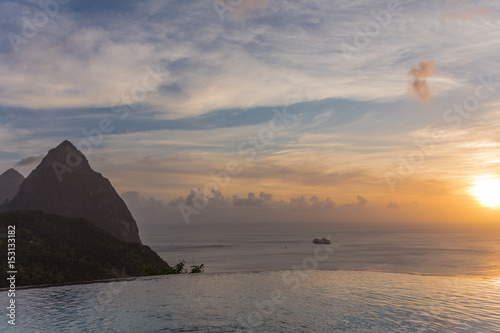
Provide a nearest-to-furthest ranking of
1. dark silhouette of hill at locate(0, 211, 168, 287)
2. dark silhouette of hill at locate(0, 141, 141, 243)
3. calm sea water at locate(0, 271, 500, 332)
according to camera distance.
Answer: calm sea water at locate(0, 271, 500, 332)
dark silhouette of hill at locate(0, 211, 168, 287)
dark silhouette of hill at locate(0, 141, 141, 243)

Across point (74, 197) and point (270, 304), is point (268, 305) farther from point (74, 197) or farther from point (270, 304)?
point (74, 197)

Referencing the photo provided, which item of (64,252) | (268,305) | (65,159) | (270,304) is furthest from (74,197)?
(268,305)

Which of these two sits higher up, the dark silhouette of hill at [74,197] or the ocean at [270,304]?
the dark silhouette of hill at [74,197]

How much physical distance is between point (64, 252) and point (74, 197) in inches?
4039

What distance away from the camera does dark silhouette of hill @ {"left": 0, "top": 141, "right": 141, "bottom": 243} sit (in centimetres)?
12106

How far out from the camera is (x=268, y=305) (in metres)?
19.1

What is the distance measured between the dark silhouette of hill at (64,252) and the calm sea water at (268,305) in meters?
6.47

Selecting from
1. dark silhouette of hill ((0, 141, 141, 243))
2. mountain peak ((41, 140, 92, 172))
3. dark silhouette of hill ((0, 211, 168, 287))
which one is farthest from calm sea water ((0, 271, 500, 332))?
mountain peak ((41, 140, 92, 172))

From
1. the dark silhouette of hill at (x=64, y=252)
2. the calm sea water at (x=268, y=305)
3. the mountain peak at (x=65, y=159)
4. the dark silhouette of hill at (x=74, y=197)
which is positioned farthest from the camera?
the mountain peak at (x=65, y=159)

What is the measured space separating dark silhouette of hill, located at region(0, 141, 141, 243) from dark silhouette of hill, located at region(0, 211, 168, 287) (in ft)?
241

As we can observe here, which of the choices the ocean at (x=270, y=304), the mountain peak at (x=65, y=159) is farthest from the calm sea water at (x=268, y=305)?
the mountain peak at (x=65, y=159)

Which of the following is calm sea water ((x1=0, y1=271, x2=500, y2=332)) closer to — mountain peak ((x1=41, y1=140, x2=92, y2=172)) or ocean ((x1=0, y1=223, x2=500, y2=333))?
ocean ((x1=0, y1=223, x2=500, y2=333))

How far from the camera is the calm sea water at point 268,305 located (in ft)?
51.5

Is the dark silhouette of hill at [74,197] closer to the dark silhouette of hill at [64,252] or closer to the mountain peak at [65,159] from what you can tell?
the mountain peak at [65,159]
